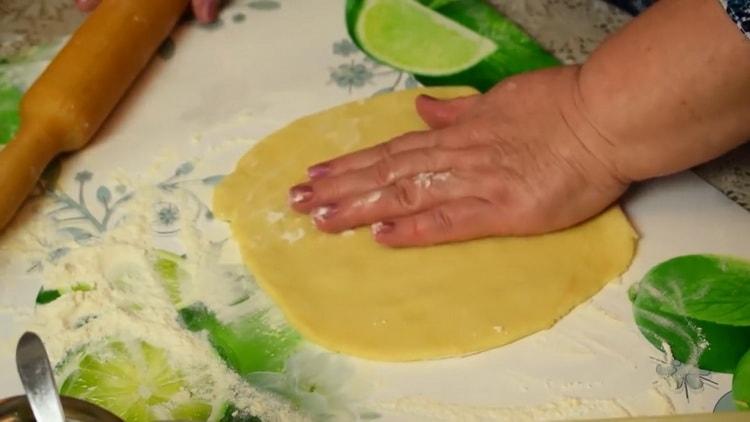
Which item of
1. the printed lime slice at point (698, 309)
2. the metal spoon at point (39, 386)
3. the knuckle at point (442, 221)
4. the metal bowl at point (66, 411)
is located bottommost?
the printed lime slice at point (698, 309)

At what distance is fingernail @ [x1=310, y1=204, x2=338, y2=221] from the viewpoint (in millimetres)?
771

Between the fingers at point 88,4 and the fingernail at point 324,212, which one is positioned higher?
the fingers at point 88,4

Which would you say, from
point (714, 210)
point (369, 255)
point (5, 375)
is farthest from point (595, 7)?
point (5, 375)

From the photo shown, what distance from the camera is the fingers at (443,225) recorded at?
29.7 inches

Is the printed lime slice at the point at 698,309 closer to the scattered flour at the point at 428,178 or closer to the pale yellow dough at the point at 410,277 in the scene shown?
the pale yellow dough at the point at 410,277

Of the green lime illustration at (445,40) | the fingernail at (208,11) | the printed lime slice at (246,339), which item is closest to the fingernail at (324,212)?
the printed lime slice at (246,339)

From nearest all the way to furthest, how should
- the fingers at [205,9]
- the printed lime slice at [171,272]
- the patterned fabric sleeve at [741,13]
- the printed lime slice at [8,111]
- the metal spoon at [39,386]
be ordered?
the metal spoon at [39,386]
the patterned fabric sleeve at [741,13]
the printed lime slice at [171,272]
the printed lime slice at [8,111]
the fingers at [205,9]

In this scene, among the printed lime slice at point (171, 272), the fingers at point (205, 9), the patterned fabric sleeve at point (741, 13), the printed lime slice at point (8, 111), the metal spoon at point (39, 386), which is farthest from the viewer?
the fingers at point (205, 9)

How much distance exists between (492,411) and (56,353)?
368 mm

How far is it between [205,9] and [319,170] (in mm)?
306

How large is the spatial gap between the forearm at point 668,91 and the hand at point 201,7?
0.46 meters

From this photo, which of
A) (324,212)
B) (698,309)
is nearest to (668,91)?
(698,309)

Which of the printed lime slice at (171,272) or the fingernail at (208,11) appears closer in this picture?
the printed lime slice at (171,272)

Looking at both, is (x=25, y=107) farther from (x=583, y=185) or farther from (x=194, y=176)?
(x=583, y=185)
